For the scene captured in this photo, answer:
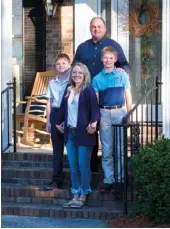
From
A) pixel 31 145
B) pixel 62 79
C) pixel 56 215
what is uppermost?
pixel 62 79

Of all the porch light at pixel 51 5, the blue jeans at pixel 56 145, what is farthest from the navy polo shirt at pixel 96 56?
the porch light at pixel 51 5

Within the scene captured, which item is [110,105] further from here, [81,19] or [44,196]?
[81,19]

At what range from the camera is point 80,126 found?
655 cm

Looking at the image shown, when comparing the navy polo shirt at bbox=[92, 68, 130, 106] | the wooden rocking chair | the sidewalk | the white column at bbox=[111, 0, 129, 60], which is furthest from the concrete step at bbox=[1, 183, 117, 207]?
the white column at bbox=[111, 0, 129, 60]

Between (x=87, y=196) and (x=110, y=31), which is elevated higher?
(x=110, y=31)

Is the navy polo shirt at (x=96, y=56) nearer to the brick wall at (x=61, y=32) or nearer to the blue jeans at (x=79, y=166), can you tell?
the blue jeans at (x=79, y=166)

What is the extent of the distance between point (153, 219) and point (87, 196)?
0.92 metres

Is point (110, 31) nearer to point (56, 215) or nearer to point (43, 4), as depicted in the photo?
point (43, 4)

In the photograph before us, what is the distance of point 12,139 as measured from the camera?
28.2ft

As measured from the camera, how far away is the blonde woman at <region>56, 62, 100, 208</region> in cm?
654

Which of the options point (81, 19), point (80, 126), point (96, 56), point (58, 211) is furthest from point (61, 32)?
point (58, 211)

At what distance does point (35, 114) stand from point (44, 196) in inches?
103

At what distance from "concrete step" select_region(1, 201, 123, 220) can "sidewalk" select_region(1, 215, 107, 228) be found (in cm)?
7

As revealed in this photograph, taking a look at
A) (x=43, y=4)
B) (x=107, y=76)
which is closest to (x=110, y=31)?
(x=43, y=4)
